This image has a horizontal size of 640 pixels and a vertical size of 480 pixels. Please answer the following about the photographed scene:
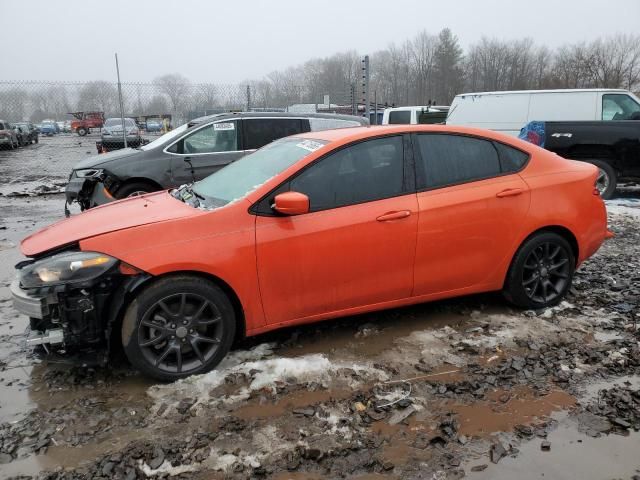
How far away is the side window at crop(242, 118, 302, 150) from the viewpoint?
816cm

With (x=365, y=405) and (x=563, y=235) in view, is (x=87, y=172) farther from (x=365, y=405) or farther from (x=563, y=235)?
(x=563, y=235)

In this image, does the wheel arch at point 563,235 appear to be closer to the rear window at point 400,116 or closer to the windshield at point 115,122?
the rear window at point 400,116

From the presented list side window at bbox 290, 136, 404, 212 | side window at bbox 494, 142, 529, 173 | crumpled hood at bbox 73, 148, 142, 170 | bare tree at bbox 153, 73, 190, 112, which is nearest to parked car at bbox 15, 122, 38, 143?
bare tree at bbox 153, 73, 190, 112

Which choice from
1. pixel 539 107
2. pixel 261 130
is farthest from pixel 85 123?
pixel 539 107

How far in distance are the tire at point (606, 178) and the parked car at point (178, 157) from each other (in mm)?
5923

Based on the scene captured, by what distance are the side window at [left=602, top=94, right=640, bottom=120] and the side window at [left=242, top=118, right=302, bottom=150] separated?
675 cm

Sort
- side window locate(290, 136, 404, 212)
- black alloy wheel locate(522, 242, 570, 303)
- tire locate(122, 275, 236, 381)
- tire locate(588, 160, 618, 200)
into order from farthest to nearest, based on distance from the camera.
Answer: tire locate(588, 160, 618, 200) < black alloy wheel locate(522, 242, 570, 303) < side window locate(290, 136, 404, 212) < tire locate(122, 275, 236, 381)

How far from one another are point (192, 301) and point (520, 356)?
2.36 meters

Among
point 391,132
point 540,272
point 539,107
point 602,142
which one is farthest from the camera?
point 539,107

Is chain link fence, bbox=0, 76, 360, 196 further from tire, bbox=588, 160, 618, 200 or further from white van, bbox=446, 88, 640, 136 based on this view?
tire, bbox=588, 160, 618, 200

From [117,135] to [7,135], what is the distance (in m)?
8.67

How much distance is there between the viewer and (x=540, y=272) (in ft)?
14.1

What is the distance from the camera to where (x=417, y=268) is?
380 centimetres

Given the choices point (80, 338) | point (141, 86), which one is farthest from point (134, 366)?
point (141, 86)
